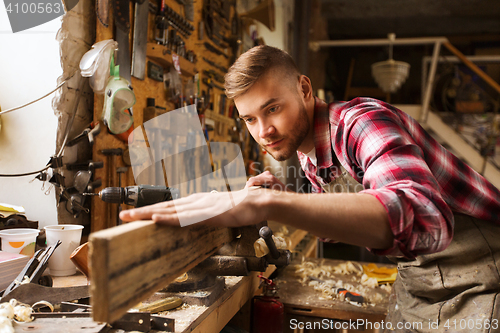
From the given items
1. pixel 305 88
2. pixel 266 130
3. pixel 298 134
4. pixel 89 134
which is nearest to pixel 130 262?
pixel 266 130

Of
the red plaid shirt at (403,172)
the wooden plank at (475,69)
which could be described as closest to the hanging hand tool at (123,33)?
the red plaid shirt at (403,172)

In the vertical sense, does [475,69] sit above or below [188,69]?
above

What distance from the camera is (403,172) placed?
823 mm

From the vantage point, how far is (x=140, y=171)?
1853 mm

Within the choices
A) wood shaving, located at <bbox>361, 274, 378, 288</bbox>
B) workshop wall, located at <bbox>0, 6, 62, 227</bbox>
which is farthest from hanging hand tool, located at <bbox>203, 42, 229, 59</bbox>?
wood shaving, located at <bbox>361, 274, 378, 288</bbox>

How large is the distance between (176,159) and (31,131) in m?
0.89

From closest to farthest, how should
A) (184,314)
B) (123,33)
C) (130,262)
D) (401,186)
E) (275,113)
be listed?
(130,262) < (401,186) < (184,314) < (275,113) < (123,33)

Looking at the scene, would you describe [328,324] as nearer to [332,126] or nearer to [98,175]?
[332,126]

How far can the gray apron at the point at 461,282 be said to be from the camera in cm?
114

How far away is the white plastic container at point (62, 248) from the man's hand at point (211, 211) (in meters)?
0.93

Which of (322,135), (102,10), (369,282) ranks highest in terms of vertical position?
(102,10)

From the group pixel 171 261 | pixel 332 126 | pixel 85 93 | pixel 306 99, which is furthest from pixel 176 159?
pixel 171 261

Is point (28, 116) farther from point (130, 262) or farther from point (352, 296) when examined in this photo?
point (352, 296)

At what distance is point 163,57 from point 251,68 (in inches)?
50.6
